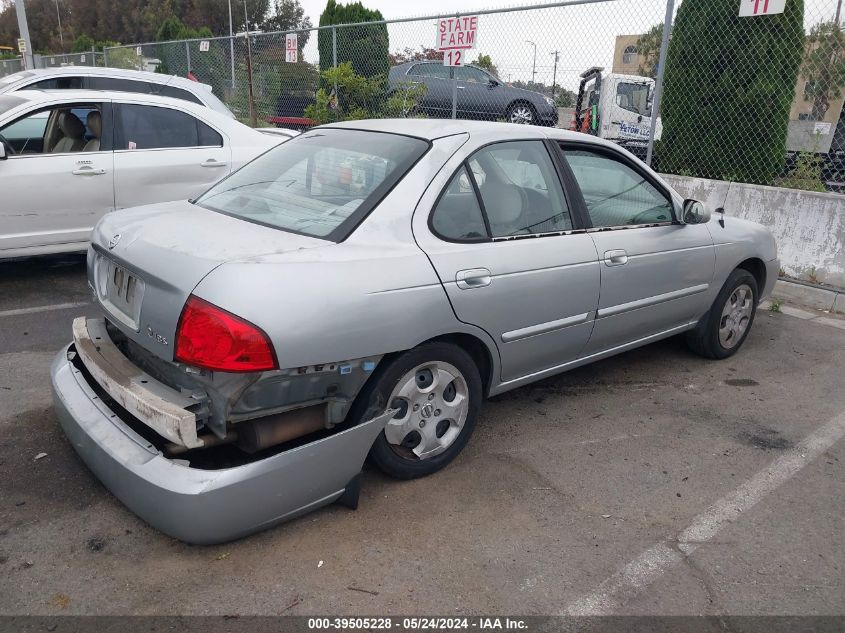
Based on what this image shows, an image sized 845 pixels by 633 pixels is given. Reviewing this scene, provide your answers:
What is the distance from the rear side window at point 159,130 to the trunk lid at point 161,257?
3256 millimetres

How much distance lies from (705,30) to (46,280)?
7.34 m

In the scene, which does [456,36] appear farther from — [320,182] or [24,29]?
[24,29]

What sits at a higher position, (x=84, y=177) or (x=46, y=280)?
(x=84, y=177)

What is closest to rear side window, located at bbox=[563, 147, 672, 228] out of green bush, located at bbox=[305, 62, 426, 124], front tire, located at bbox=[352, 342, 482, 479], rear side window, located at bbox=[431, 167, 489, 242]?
rear side window, located at bbox=[431, 167, 489, 242]

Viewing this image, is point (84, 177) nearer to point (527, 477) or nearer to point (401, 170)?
point (401, 170)

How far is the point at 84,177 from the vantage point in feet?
19.8

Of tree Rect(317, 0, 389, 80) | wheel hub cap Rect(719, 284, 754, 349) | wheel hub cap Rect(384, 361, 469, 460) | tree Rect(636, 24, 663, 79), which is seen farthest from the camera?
tree Rect(317, 0, 389, 80)

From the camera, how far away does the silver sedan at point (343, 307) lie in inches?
103

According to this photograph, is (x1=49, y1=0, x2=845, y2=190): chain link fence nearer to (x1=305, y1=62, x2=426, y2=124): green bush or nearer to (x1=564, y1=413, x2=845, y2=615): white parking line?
(x1=305, y1=62, x2=426, y2=124): green bush

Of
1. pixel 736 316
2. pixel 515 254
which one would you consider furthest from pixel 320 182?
pixel 736 316

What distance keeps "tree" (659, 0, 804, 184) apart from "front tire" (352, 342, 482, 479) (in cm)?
585

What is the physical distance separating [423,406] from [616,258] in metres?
1.48

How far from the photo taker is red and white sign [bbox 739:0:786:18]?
6702mm

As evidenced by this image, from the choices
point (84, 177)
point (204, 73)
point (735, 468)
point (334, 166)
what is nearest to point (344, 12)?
point (204, 73)
